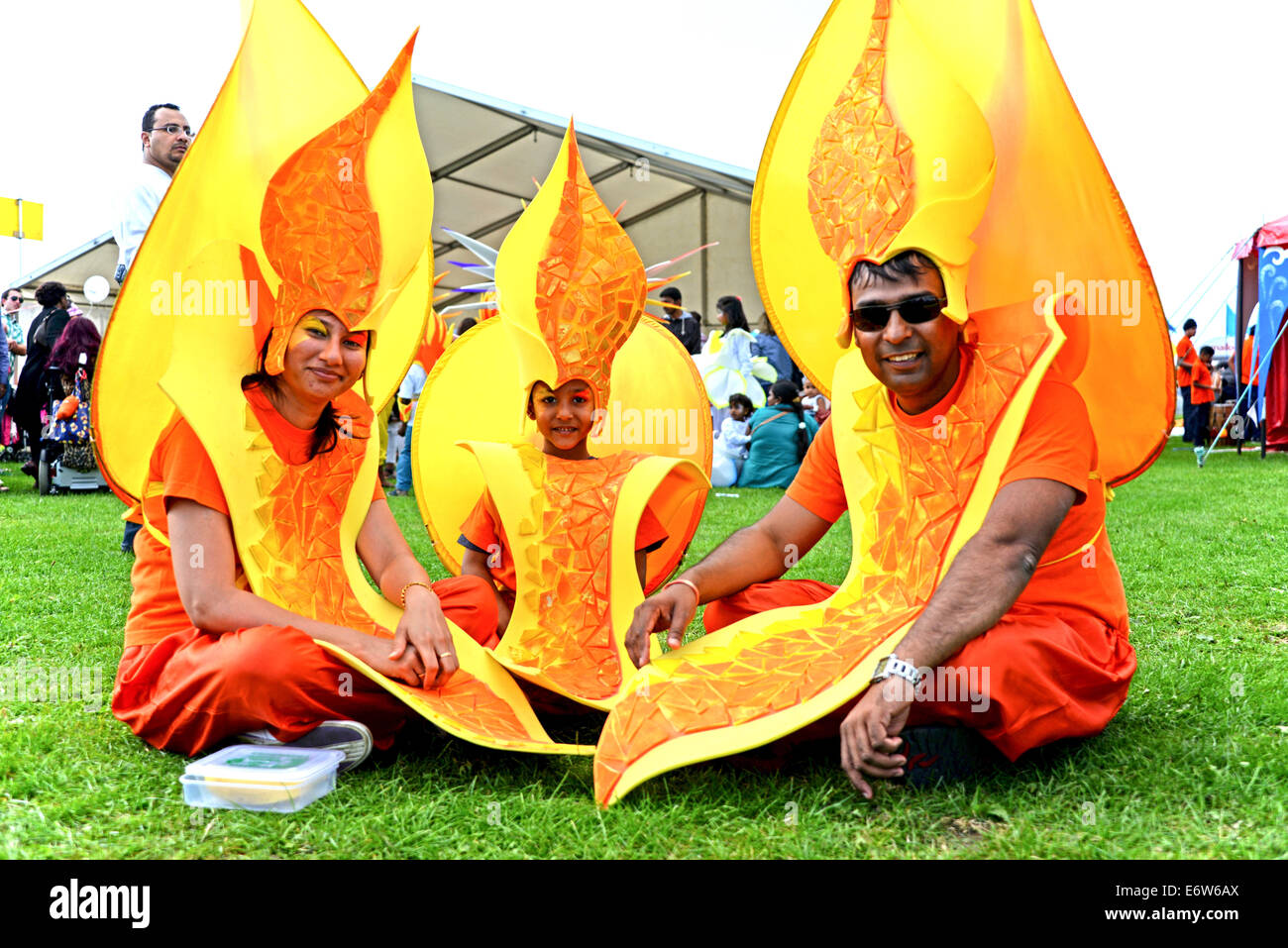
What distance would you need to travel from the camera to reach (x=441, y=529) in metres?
3.51

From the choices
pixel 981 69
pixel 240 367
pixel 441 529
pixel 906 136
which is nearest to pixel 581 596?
pixel 441 529

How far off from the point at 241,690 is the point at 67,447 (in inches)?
281

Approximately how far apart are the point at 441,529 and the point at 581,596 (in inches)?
30.1

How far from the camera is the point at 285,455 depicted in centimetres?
269

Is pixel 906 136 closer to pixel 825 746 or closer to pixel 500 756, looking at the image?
pixel 825 746

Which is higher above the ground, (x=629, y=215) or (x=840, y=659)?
(x=629, y=215)

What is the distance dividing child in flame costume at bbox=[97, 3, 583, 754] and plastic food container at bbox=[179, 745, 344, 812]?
0.47ft

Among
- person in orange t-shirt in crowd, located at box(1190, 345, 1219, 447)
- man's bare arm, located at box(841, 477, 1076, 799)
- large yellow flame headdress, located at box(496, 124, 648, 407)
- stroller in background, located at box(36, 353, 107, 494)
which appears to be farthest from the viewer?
person in orange t-shirt in crowd, located at box(1190, 345, 1219, 447)

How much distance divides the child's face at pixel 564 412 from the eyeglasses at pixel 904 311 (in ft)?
3.19

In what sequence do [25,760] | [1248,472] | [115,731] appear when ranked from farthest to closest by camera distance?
[1248,472], [115,731], [25,760]

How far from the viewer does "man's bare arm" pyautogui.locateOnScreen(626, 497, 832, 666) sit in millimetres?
2602

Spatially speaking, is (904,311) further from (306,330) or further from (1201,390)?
(1201,390)

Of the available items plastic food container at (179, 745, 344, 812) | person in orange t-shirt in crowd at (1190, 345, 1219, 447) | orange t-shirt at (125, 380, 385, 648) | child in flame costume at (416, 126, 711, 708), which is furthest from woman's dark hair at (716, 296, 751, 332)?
plastic food container at (179, 745, 344, 812)

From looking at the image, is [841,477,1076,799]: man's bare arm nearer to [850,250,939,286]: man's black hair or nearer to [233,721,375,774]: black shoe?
[850,250,939,286]: man's black hair
